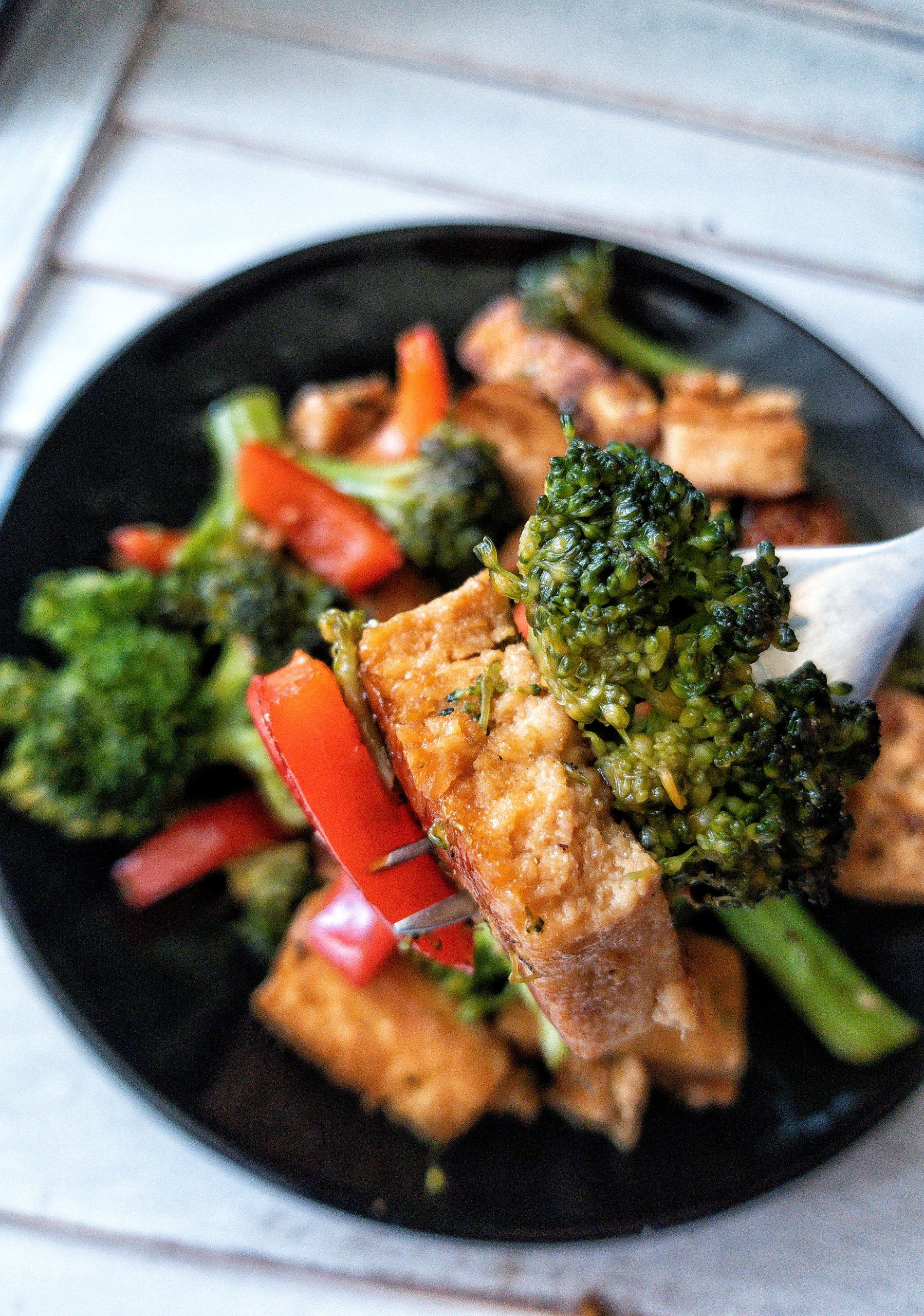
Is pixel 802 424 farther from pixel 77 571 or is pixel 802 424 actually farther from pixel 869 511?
pixel 77 571

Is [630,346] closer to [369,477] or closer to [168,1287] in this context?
[369,477]

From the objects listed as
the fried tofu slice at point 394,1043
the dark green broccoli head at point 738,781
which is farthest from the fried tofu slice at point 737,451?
the fried tofu slice at point 394,1043

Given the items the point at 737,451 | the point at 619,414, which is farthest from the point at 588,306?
the point at 737,451

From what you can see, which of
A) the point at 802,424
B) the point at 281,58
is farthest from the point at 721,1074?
the point at 281,58

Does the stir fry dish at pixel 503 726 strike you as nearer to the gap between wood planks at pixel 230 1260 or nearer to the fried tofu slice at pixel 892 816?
the fried tofu slice at pixel 892 816

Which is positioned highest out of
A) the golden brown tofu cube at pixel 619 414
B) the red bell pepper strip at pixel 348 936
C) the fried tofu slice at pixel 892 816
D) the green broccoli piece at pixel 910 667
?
the golden brown tofu cube at pixel 619 414
